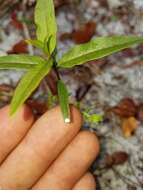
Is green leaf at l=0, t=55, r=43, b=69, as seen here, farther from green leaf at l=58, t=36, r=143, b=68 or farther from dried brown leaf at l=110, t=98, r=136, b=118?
dried brown leaf at l=110, t=98, r=136, b=118

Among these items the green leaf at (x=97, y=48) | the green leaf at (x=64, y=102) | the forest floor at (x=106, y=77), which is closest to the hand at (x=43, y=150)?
the green leaf at (x=64, y=102)

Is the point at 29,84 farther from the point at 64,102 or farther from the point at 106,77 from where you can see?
the point at 106,77

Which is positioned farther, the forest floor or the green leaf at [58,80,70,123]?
the forest floor

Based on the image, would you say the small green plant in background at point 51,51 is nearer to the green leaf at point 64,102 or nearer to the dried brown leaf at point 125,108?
the green leaf at point 64,102

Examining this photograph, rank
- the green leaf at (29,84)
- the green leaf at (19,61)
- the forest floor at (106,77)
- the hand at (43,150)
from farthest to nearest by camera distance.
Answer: the forest floor at (106,77) < the hand at (43,150) < the green leaf at (19,61) < the green leaf at (29,84)

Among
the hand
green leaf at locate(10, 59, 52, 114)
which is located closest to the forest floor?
the hand

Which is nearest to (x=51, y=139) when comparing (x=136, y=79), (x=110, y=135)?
(x=110, y=135)
